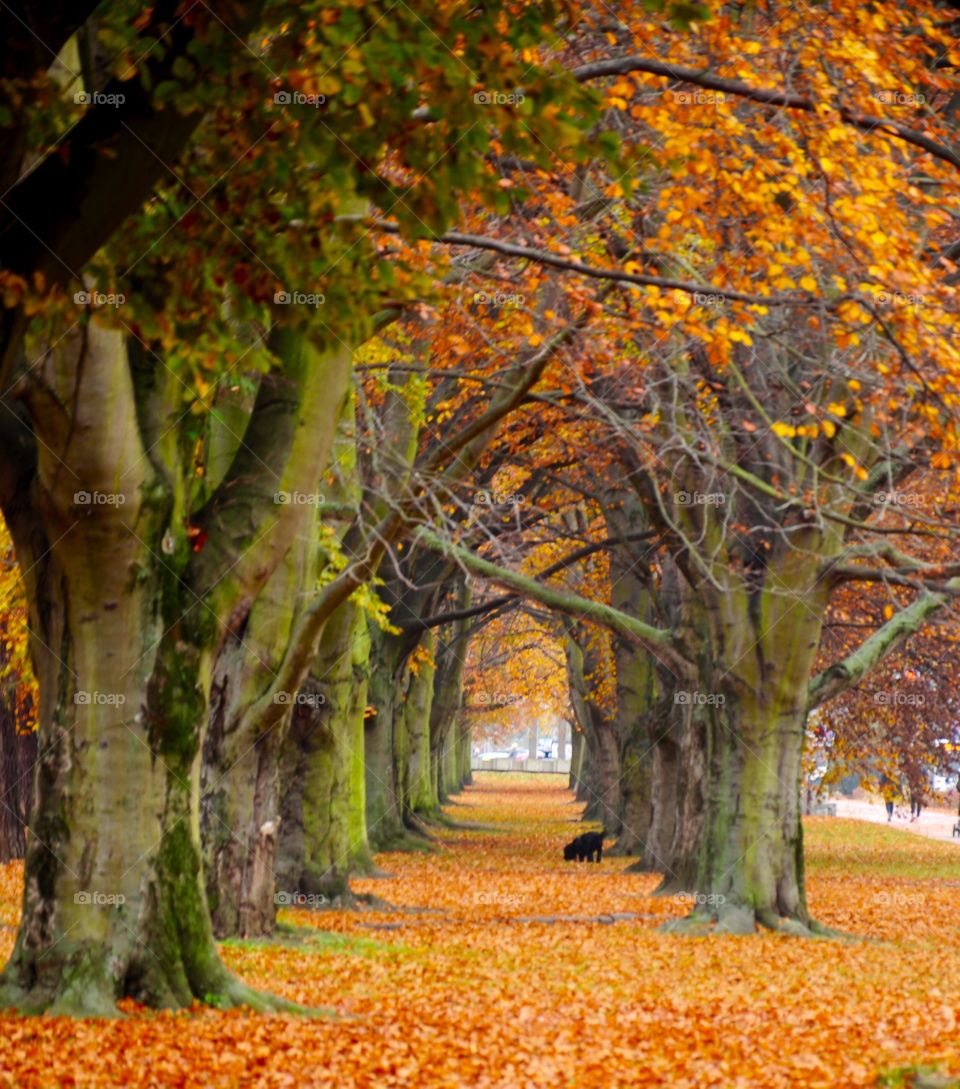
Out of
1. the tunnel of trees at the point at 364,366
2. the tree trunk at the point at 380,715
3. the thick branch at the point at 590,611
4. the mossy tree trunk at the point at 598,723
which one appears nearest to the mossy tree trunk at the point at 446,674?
the mossy tree trunk at the point at 598,723

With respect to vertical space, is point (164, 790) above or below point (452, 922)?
above

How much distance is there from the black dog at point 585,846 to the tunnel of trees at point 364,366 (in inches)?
223

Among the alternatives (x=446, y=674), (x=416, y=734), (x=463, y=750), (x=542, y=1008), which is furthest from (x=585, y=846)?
(x=463, y=750)

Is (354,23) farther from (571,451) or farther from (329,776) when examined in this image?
(571,451)

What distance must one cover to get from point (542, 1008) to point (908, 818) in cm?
5088

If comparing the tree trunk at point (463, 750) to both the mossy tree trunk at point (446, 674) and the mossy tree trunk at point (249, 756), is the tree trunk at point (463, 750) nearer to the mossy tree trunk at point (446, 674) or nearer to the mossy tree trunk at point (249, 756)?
the mossy tree trunk at point (446, 674)

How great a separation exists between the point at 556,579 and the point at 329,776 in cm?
1219

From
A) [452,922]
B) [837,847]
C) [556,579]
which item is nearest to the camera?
[452,922]

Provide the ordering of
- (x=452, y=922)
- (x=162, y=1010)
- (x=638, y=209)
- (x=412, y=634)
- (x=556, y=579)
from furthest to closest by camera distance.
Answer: (x=556, y=579), (x=412, y=634), (x=452, y=922), (x=638, y=209), (x=162, y=1010)

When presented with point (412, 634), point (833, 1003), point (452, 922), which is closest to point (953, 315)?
point (833, 1003)

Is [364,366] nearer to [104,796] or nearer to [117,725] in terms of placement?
[117,725]

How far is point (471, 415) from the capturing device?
2177 cm

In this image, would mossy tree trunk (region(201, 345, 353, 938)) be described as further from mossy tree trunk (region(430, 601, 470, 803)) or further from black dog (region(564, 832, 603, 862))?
mossy tree trunk (region(430, 601, 470, 803))

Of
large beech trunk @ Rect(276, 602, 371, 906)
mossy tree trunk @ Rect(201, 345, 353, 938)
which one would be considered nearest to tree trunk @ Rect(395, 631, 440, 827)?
A: large beech trunk @ Rect(276, 602, 371, 906)
